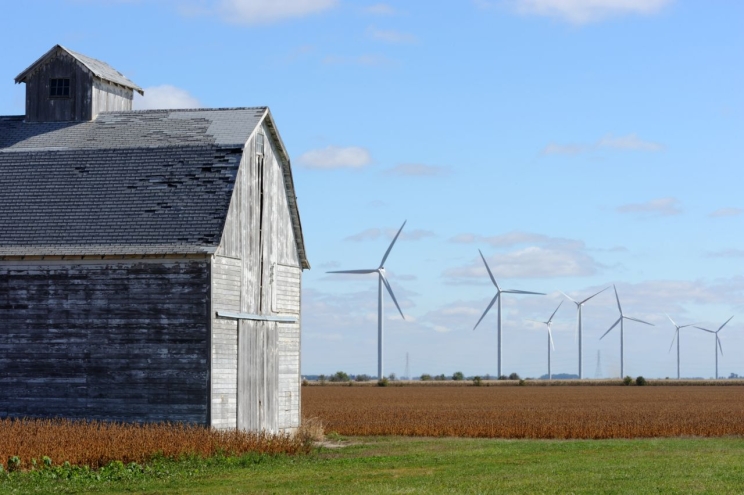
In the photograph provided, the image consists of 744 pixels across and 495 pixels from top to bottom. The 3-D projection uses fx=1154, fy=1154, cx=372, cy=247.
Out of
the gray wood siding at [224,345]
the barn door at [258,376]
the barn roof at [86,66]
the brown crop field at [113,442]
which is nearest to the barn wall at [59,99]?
the barn roof at [86,66]

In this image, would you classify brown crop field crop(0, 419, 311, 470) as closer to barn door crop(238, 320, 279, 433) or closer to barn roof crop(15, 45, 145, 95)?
barn door crop(238, 320, 279, 433)

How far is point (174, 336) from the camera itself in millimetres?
30125

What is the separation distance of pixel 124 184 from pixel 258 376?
6.67 meters

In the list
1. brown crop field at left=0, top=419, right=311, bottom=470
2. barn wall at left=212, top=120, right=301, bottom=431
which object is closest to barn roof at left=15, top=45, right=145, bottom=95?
barn wall at left=212, top=120, right=301, bottom=431

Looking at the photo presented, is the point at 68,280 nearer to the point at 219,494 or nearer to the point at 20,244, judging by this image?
the point at 20,244

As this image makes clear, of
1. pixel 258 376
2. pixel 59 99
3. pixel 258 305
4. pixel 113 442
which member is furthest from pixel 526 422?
pixel 113 442

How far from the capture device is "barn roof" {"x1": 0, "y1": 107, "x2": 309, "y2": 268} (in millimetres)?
31125

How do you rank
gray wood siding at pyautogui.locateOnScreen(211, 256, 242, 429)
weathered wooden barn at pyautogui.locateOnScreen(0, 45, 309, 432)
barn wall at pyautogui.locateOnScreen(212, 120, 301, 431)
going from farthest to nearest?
barn wall at pyautogui.locateOnScreen(212, 120, 301, 431)
gray wood siding at pyautogui.locateOnScreen(211, 256, 242, 429)
weathered wooden barn at pyautogui.locateOnScreen(0, 45, 309, 432)

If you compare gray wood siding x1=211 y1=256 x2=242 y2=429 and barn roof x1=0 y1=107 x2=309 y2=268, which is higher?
barn roof x1=0 y1=107 x2=309 y2=268

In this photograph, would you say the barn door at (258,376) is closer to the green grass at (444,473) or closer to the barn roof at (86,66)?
the green grass at (444,473)

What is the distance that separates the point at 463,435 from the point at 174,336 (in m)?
12.5

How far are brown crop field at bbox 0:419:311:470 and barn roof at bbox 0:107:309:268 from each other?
15.8 ft

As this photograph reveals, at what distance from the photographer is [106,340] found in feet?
100

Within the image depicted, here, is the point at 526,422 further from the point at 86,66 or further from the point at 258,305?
the point at 86,66
